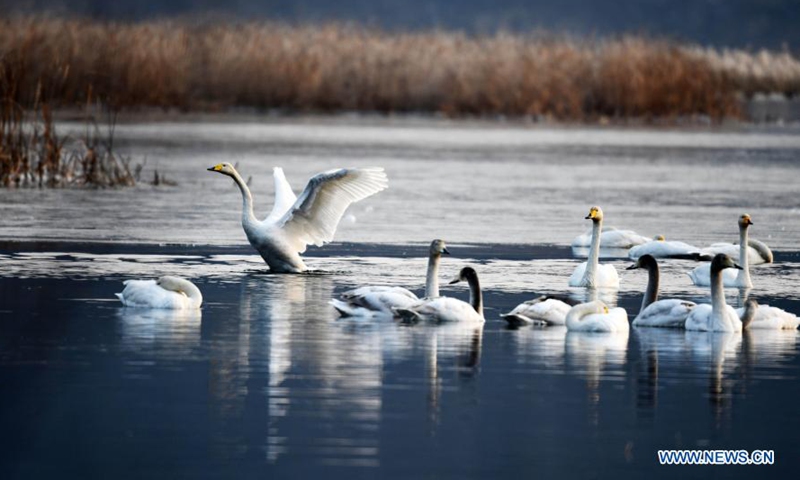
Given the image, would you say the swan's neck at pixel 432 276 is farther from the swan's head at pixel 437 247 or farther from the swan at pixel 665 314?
the swan at pixel 665 314

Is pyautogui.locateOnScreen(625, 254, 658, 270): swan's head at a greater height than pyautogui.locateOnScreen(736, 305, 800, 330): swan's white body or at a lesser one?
greater

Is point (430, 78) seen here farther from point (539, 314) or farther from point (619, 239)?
point (539, 314)

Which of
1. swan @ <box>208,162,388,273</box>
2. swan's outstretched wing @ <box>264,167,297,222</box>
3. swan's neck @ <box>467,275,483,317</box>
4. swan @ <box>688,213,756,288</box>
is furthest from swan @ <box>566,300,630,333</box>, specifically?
swan's outstretched wing @ <box>264,167,297,222</box>

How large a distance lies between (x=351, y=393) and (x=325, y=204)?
5.27 metres

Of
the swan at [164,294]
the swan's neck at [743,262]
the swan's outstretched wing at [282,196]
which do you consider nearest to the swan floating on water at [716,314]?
the swan's neck at [743,262]

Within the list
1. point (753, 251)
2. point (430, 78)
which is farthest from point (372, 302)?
point (430, 78)

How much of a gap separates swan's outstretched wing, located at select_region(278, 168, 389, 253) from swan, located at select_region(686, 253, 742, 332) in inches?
134

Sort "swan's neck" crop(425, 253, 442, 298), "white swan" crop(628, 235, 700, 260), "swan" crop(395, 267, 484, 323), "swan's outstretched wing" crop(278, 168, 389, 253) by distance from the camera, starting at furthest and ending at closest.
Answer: "white swan" crop(628, 235, 700, 260), "swan's outstretched wing" crop(278, 168, 389, 253), "swan's neck" crop(425, 253, 442, 298), "swan" crop(395, 267, 484, 323)

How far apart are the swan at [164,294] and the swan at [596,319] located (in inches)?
86.3

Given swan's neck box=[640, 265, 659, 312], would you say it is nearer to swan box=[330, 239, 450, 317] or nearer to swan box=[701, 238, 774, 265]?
swan box=[330, 239, 450, 317]

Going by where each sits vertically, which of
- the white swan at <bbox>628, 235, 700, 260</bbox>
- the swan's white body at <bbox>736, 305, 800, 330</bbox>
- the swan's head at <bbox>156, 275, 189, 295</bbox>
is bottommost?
the swan's white body at <bbox>736, 305, 800, 330</bbox>

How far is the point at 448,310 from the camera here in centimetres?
993

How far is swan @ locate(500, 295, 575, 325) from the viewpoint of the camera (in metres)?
10.0

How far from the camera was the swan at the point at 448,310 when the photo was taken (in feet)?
32.6
